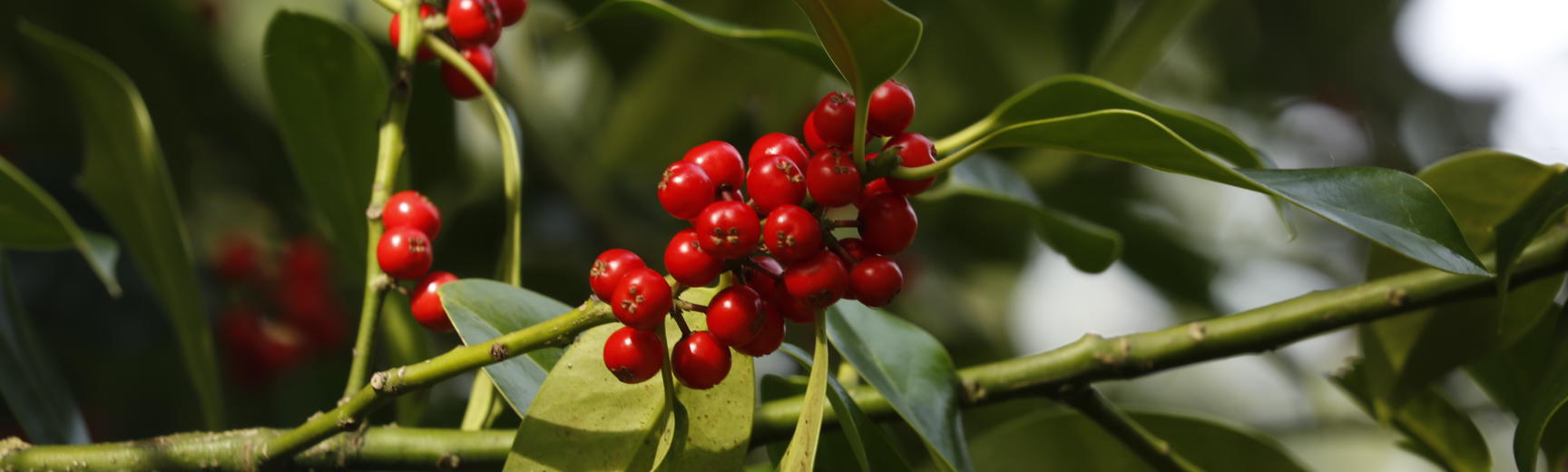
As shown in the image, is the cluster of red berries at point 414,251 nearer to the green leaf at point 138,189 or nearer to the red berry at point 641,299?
the red berry at point 641,299

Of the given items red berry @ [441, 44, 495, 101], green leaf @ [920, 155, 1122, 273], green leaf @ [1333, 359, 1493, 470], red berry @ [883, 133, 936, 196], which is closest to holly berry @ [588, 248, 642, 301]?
red berry @ [883, 133, 936, 196]

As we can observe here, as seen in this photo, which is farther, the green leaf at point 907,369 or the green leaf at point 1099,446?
the green leaf at point 1099,446

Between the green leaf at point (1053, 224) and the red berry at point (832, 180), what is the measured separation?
0.31m

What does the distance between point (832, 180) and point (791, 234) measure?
0.10 feet

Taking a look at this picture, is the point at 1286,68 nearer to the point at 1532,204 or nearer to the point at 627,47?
the point at 627,47

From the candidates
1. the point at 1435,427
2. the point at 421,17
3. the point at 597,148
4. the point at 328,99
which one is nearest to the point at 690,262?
the point at 421,17

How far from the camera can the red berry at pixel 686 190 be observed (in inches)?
17.2

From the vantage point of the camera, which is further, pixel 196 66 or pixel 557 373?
pixel 196 66

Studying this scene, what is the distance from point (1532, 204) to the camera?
0.52m

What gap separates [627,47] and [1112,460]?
0.89 m

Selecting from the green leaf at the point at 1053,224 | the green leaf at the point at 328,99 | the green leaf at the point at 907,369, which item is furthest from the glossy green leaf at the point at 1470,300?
the green leaf at the point at 328,99

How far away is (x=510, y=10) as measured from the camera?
2.13 ft

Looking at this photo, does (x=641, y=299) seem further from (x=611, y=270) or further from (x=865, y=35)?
(x=865, y=35)

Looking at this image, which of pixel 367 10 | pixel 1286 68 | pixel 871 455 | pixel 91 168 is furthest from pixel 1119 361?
pixel 1286 68
